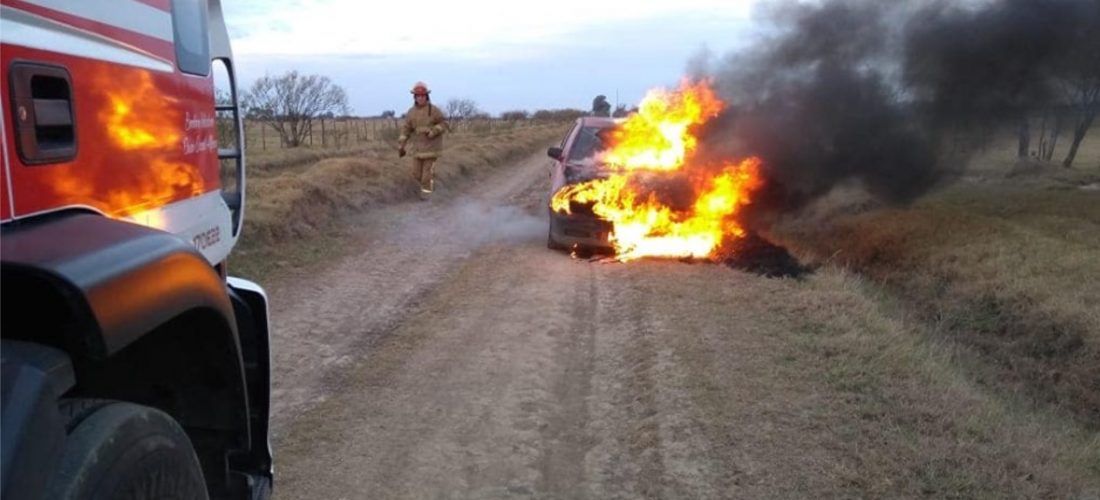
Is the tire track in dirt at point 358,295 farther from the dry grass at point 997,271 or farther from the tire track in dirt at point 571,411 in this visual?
the dry grass at point 997,271

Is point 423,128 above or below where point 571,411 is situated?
above

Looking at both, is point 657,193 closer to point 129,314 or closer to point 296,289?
point 296,289

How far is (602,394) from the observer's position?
5.98 meters

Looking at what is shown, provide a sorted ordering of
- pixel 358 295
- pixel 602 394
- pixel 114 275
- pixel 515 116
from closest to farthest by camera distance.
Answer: pixel 114 275
pixel 602 394
pixel 358 295
pixel 515 116

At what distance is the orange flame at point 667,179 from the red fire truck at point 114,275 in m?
7.83

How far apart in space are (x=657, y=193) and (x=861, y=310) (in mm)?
3589

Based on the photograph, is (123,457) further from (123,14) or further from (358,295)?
(358,295)

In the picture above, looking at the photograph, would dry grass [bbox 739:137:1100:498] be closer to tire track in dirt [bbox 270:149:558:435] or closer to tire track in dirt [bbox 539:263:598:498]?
tire track in dirt [bbox 539:263:598:498]

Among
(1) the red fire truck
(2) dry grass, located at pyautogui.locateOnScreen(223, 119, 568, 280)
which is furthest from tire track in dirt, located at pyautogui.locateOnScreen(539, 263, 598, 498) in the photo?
(2) dry grass, located at pyautogui.locateOnScreen(223, 119, 568, 280)

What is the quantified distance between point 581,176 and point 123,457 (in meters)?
9.40

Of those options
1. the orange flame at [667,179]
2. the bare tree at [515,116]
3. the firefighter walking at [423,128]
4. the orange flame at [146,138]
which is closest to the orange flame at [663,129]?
the orange flame at [667,179]

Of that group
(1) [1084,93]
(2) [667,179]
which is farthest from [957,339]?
(1) [1084,93]

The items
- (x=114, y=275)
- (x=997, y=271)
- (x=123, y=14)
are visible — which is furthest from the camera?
(x=997, y=271)

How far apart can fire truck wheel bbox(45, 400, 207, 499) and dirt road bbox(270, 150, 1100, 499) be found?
2483 mm
